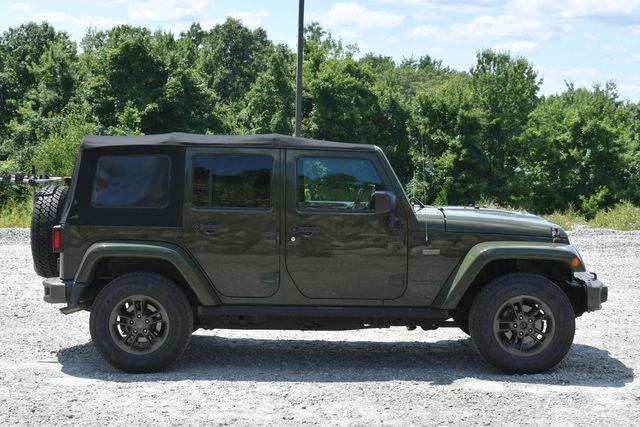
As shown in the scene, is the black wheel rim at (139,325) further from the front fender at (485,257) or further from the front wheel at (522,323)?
the front wheel at (522,323)

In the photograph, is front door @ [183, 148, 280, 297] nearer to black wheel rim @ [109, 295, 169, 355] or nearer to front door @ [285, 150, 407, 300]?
front door @ [285, 150, 407, 300]

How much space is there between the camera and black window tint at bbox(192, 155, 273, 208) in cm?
704

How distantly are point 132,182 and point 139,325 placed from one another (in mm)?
1181

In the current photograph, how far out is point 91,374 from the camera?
276 inches

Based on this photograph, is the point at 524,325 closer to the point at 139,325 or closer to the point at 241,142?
the point at 241,142

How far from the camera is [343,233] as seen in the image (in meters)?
7.01

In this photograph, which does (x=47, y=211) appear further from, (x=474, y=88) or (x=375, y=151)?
(x=474, y=88)

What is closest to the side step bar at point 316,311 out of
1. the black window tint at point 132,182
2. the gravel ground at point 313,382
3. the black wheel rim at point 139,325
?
the black wheel rim at point 139,325

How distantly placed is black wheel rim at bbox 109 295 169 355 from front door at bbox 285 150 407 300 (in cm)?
115

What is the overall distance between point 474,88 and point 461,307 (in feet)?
152

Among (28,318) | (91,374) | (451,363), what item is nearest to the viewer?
(91,374)

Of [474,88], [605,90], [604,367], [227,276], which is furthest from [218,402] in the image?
[605,90]

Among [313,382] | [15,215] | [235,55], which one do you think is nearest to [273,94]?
[15,215]

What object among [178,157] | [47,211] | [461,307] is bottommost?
[461,307]
